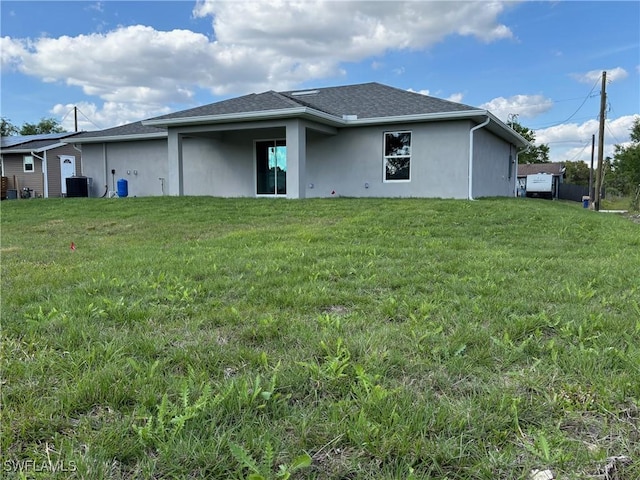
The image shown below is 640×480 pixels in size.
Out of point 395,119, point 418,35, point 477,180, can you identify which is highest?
point 418,35

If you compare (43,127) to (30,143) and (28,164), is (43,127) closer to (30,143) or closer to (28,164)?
(30,143)

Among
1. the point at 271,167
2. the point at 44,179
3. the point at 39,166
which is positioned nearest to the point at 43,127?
the point at 39,166

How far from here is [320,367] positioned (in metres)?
2.09

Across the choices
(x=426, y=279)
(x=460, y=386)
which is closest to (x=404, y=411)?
(x=460, y=386)

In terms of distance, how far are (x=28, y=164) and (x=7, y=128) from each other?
81.4ft

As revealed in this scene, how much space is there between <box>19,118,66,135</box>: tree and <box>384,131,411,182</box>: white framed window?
1694 inches

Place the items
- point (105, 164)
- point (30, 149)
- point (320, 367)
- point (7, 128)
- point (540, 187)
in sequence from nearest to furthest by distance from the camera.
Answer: point (320, 367) < point (105, 164) < point (30, 149) < point (540, 187) < point (7, 128)

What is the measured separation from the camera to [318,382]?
197 centimetres

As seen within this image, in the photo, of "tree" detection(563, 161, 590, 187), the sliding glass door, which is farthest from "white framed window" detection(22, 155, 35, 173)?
"tree" detection(563, 161, 590, 187)

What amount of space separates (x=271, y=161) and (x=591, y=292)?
470 inches

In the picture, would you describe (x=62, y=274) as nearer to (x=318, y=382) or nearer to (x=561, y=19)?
(x=318, y=382)

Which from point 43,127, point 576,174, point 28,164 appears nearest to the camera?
point 28,164
